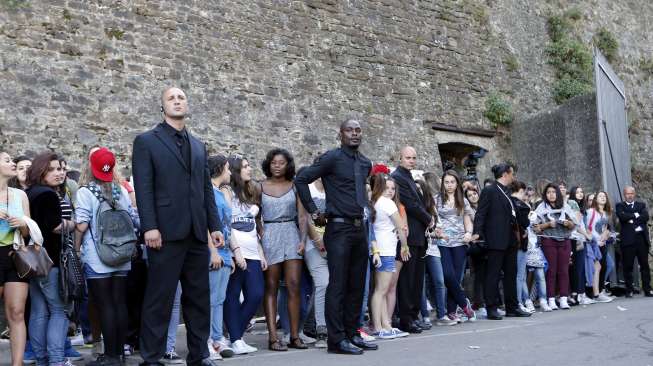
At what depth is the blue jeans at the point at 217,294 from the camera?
21.6 feet

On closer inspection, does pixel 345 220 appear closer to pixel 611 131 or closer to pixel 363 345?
pixel 363 345

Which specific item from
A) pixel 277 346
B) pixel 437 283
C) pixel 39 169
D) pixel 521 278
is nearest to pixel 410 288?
pixel 437 283

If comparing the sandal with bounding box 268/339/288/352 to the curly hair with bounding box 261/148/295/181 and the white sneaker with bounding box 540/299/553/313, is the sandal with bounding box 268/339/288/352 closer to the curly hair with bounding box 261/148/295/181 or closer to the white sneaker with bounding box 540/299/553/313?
the curly hair with bounding box 261/148/295/181

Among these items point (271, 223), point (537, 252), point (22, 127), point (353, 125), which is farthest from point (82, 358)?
point (537, 252)

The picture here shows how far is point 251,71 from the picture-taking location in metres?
13.3

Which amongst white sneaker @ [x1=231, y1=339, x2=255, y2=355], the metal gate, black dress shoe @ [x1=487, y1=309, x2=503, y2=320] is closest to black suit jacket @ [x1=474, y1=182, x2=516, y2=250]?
black dress shoe @ [x1=487, y1=309, x2=503, y2=320]

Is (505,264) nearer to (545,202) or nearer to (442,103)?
(545,202)

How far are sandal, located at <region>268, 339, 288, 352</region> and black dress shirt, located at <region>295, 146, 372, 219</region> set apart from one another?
1214mm

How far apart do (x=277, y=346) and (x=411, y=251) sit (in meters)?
1.99

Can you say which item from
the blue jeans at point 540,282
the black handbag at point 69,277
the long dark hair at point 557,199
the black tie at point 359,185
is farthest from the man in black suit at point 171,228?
the long dark hair at point 557,199

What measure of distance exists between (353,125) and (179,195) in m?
2.02

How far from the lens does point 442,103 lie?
16.6 meters

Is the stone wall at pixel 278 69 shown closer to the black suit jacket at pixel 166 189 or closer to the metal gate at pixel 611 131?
the metal gate at pixel 611 131

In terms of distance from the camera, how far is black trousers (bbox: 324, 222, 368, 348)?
646 cm
